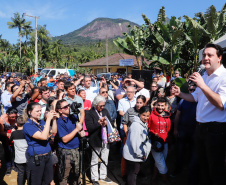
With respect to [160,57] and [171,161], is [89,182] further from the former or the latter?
[160,57]

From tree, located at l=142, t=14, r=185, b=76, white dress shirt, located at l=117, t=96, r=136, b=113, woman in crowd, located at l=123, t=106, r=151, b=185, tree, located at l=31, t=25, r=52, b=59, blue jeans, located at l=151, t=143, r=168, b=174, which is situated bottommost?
blue jeans, located at l=151, t=143, r=168, b=174

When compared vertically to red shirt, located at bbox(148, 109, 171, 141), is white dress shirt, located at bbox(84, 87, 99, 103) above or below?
above

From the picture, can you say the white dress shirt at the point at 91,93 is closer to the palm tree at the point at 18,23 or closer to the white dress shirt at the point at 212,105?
the white dress shirt at the point at 212,105

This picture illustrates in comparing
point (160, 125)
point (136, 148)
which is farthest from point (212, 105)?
point (160, 125)

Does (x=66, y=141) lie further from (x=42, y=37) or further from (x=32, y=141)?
(x=42, y=37)

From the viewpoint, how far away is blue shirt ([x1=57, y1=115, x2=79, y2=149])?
11.6 ft

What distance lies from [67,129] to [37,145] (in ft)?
1.87

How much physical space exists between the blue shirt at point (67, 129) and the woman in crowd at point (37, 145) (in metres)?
0.33

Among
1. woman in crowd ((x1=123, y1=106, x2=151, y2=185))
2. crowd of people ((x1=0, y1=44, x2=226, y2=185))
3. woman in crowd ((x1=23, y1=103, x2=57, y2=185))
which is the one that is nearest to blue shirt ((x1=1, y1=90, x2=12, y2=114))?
crowd of people ((x1=0, y1=44, x2=226, y2=185))

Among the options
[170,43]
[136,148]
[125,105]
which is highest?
[170,43]

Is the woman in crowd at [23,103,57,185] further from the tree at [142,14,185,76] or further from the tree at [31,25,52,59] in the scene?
the tree at [31,25,52,59]

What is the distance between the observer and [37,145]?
3166mm

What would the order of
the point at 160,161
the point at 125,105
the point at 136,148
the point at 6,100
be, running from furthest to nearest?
the point at 6,100 → the point at 125,105 → the point at 160,161 → the point at 136,148

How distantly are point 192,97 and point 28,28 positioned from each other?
5387 centimetres
